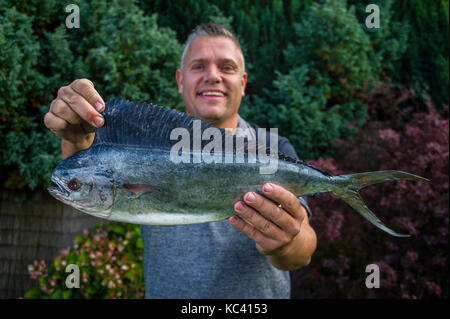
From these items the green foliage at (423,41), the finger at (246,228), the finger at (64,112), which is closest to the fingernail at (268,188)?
the finger at (246,228)

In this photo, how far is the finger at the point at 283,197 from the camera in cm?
176

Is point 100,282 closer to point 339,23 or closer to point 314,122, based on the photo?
point 314,122

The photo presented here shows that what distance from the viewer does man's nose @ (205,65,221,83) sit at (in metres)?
3.00

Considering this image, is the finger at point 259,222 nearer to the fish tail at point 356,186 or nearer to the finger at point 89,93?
the fish tail at point 356,186

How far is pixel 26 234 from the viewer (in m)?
5.05

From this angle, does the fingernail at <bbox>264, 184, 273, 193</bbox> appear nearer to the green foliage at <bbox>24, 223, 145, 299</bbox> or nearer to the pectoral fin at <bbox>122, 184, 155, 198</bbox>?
the pectoral fin at <bbox>122, 184, 155, 198</bbox>

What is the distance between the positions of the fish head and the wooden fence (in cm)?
369

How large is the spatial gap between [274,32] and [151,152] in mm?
5828

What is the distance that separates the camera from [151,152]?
1662 millimetres

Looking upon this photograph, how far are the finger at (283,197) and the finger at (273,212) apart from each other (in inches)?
1.4

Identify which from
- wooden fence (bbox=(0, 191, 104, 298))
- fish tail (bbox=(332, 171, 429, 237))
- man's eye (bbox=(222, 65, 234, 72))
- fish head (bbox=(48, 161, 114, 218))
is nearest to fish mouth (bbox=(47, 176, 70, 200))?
fish head (bbox=(48, 161, 114, 218))

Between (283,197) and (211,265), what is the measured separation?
4.81 ft

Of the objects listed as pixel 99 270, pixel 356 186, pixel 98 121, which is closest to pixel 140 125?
pixel 98 121

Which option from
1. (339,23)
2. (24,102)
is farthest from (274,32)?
(24,102)
